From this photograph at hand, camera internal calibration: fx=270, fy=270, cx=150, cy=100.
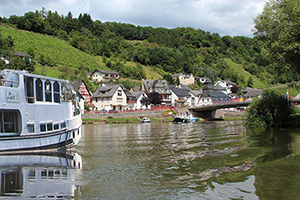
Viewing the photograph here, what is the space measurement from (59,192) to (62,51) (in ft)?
470

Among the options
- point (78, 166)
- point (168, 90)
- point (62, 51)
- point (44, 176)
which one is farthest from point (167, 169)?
point (62, 51)

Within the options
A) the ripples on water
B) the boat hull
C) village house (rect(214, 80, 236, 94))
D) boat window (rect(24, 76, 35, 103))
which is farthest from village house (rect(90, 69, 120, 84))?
the ripples on water

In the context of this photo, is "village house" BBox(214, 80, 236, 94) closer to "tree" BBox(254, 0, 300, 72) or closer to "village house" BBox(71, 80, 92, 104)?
"village house" BBox(71, 80, 92, 104)

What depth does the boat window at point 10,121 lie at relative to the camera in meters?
17.7

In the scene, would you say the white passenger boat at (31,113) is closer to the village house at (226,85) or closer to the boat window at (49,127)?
the boat window at (49,127)

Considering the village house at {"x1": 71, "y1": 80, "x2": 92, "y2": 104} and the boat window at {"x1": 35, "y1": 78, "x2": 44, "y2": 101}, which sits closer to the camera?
the boat window at {"x1": 35, "y1": 78, "x2": 44, "y2": 101}

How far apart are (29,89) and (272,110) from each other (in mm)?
33262

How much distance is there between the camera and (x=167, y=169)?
15211mm

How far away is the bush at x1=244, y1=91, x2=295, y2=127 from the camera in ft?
127

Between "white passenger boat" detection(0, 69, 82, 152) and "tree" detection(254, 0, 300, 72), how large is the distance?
76.5 feet

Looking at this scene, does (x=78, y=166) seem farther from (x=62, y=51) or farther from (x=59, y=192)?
(x=62, y=51)

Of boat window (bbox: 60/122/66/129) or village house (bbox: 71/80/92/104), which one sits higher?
village house (bbox: 71/80/92/104)

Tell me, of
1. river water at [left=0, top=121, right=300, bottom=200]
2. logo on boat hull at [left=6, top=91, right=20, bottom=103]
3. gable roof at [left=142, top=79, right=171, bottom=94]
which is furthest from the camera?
gable roof at [left=142, top=79, right=171, bottom=94]

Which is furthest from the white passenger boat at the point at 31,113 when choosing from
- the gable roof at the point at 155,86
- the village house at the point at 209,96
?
the village house at the point at 209,96
